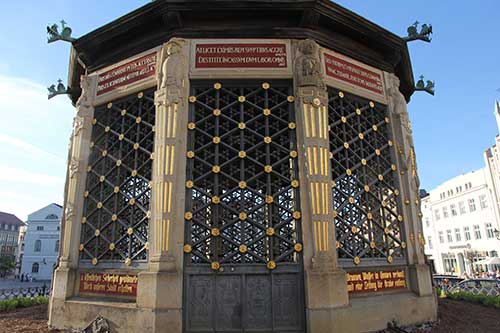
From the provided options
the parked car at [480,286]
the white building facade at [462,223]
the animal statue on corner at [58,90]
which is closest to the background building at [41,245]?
the animal statue on corner at [58,90]

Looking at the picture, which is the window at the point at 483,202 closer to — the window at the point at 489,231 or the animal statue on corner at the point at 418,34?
the window at the point at 489,231

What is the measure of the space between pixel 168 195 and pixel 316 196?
3.49m

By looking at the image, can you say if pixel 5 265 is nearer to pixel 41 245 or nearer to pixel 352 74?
pixel 41 245

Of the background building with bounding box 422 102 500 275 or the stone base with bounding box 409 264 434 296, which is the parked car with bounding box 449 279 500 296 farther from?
the background building with bounding box 422 102 500 275

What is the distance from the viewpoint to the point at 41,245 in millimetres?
61656

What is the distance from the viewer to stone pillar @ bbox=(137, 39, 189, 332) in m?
7.16

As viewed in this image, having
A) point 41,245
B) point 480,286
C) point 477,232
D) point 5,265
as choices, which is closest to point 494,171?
point 477,232

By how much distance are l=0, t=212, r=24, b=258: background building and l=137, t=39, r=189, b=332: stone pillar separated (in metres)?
104

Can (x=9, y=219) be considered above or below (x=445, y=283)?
above

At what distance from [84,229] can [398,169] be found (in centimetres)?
929

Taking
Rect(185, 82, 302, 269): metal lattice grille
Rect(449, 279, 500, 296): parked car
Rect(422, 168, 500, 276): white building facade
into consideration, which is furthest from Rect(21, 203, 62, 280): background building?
Rect(422, 168, 500, 276): white building facade

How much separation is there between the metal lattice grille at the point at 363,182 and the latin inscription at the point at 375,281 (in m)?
0.37

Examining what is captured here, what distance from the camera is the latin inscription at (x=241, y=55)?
891cm

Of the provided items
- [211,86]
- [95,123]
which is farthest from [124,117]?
[211,86]
